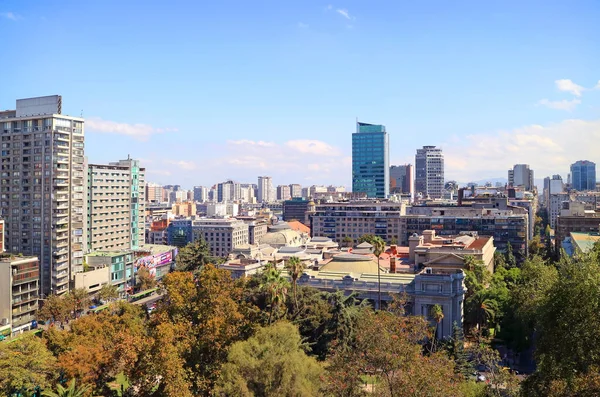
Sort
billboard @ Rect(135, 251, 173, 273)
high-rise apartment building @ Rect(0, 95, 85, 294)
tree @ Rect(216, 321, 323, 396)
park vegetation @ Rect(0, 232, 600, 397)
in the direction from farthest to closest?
billboard @ Rect(135, 251, 173, 273), high-rise apartment building @ Rect(0, 95, 85, 294), tree @ Rect(216, 321, 323, 396), park vegetation @ Rect(0, 232, 600, 397)

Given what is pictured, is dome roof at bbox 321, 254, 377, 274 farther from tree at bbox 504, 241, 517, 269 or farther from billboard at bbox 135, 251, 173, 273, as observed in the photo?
billboard at bbox 135, 251, 173, 273

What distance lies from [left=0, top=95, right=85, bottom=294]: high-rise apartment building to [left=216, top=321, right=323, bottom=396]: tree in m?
54.7

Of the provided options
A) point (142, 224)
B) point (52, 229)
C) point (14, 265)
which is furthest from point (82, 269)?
point (142, 224)

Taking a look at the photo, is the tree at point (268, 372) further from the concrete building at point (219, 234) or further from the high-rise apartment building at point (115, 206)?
the concrete building at point (219, 234)

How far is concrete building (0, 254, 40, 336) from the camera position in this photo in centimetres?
7000

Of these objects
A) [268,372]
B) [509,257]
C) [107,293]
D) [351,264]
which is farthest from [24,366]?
[509,257]

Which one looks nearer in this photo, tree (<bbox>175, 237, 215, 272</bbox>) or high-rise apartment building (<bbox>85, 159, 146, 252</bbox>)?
tree (<bbox>175, 237, 215, 272</bbox>)

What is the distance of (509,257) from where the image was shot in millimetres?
110750

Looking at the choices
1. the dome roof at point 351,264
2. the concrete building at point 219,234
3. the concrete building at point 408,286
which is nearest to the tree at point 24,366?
the concrete building at point 408,286

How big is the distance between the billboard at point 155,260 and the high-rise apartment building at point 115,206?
895 centimetres

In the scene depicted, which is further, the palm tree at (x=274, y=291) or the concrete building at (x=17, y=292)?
the concrete building at (x=17, y=292)

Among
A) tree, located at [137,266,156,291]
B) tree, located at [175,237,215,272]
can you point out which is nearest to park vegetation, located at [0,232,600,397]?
tree, located at [175,237,215,272]

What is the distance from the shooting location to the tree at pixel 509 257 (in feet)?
355

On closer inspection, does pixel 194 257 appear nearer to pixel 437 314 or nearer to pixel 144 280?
pixel 144 280
